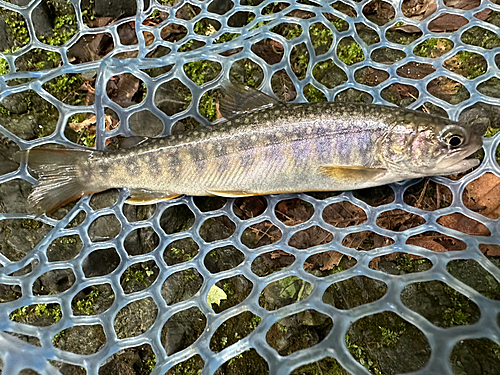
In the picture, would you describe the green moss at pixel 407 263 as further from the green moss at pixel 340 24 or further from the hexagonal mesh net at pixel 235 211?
the green moss at pixel 340 24

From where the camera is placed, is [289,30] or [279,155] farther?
[289,30]

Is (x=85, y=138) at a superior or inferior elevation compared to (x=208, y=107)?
inferior

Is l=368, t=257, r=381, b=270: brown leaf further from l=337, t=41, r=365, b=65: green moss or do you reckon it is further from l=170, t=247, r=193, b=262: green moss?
l=337, t=41, r=365, b=65: green moss

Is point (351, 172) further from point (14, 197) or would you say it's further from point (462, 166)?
point (14, 197)

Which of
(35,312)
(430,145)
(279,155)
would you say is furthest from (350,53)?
(35,312)

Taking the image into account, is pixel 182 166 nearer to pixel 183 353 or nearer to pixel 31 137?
pixel 183 353

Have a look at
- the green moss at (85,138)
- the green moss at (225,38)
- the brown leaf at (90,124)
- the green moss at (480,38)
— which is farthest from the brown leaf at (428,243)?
the green moss at (85,138)

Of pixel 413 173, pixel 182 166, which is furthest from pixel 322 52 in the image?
pixel 182 166
